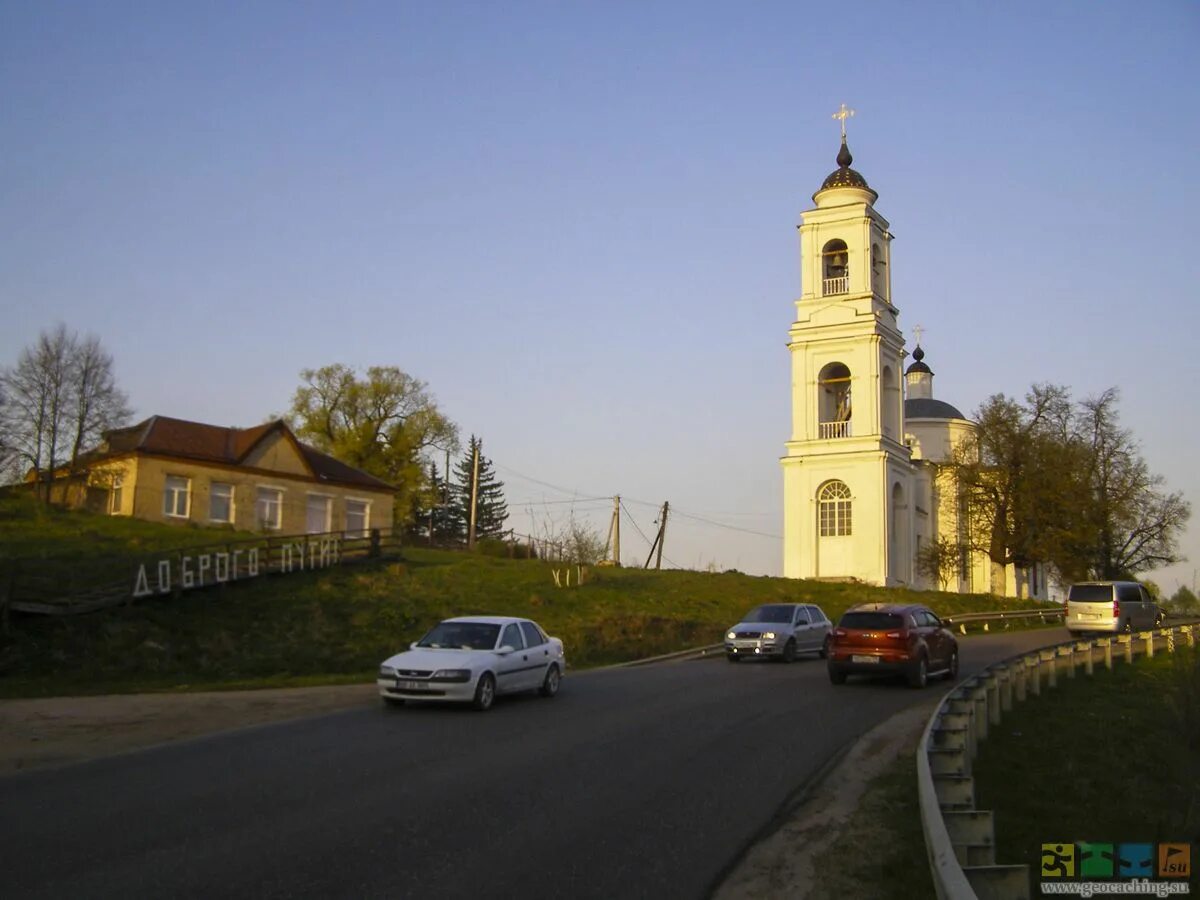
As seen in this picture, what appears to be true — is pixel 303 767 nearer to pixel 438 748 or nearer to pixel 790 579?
pixel 438 748

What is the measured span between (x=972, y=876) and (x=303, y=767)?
7733 millimetres

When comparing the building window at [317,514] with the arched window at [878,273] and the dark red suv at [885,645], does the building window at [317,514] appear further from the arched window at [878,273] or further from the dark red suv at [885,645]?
the dark red suv at [885,645]

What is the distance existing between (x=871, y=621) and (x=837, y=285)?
40.3 m

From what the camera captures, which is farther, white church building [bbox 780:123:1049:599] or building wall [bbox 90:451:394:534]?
white church building [bbox 780:123:1049:599]

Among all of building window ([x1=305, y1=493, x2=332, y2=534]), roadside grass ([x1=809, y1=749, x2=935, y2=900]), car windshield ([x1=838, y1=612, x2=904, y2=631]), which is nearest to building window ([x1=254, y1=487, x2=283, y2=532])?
building window ([x1=305, y1=493, x2=332, y2=534])

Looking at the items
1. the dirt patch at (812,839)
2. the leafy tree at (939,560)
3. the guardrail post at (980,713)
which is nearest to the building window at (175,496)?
the leafy tree at (939,560)

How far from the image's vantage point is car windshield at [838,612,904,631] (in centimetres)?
2228

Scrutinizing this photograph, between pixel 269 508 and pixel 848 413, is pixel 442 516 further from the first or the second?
pixel 848 413

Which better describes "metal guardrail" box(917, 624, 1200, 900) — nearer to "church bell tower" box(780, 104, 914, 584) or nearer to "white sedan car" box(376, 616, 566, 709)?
"white sedan car" box(376, 616, 566, 709)

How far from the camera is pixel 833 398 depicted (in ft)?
201

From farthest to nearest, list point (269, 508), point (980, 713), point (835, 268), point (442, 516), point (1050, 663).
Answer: point (442, 516)
point (835, 268)
point (269, 508)
point (1050, 663)
point (980, 713)

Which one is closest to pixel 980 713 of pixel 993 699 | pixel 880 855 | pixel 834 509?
pixel 993 699

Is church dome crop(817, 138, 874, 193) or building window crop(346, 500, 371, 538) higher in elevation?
church dome crop(817, 138, 874, 193)

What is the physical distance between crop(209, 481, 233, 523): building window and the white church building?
26728 mm
